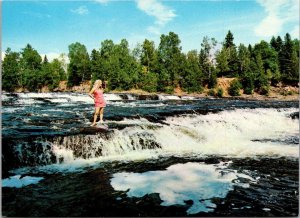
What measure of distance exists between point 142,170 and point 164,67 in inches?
1804

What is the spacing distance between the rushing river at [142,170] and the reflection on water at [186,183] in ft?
0.06

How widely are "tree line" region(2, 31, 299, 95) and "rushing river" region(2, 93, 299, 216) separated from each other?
3635 cm

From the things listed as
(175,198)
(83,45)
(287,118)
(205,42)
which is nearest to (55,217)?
(175,198)

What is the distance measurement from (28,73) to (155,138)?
52090mm

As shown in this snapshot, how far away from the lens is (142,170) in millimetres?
7715

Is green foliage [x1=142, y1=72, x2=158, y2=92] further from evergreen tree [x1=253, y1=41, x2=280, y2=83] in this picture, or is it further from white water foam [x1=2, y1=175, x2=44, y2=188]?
white water foam [x1=2, y1=175, x2=44, y2=188]

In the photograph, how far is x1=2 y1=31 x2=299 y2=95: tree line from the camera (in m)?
49.1

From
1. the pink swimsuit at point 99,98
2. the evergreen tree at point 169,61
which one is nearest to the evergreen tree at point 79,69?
the evergreen tree at point 169,61

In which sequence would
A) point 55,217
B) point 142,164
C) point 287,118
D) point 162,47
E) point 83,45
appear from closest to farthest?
point 55,217 < point 142,164 < point 287,118 < point 162,47 < point 83,45

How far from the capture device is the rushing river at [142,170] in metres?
A: 5.66

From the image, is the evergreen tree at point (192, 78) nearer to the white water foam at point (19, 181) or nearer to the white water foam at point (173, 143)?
the white water foam at point (173, 143)

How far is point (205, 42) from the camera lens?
192ft

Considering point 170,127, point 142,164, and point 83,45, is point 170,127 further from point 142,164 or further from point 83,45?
point 83,45

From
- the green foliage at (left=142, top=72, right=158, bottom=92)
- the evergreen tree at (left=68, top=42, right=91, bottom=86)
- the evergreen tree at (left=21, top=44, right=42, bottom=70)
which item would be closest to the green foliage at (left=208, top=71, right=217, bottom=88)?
the green foliage at (left=142, top=72, right=158, bottom=92)
